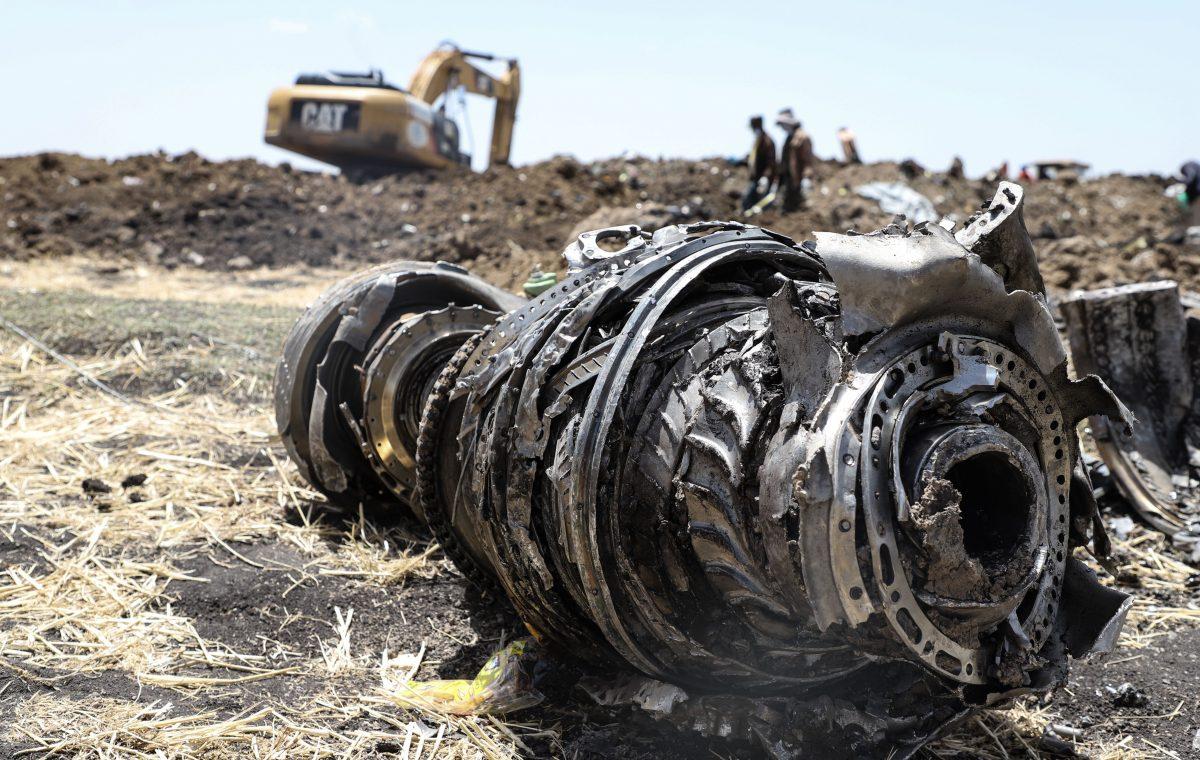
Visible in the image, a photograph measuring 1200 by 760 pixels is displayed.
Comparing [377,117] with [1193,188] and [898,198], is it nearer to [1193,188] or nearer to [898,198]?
[898,198]

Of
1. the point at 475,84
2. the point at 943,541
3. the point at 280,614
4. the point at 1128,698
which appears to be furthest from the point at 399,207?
the point at 943,541

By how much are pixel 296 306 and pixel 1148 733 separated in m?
8.27

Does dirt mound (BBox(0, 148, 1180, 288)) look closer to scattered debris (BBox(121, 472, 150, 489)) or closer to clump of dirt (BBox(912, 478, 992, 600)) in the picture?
scattered debris (BBox(121, 472, 150, 489))

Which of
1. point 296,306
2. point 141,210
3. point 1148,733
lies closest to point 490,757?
point 1148,733

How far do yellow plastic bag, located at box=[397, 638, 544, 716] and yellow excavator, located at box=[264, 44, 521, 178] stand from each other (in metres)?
13.3

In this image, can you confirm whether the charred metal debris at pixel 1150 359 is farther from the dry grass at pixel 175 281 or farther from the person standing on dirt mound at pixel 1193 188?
the person standing on dirt mound at pixel 1193 188

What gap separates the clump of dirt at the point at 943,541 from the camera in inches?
75.0

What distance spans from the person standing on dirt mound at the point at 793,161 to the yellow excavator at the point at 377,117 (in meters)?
6.11

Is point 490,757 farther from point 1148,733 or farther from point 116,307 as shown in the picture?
point 116,307

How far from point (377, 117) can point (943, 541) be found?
14558 mm

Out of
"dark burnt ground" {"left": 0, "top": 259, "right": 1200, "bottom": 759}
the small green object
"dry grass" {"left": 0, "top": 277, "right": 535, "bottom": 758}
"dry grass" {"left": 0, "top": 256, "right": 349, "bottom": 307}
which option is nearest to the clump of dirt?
"dark burnt ground" {"left": 0, "top": 259, "right": 1200, "bottom": 759}

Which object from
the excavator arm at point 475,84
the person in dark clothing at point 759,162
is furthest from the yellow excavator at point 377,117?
the person in dark clothing at point 759,162

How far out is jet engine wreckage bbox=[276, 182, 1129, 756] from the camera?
196 cm

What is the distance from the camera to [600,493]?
2.36 metres
